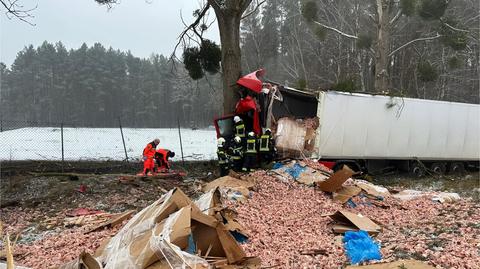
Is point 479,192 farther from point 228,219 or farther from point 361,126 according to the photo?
point 228,219

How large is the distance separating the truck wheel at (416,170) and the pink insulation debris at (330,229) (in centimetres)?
685

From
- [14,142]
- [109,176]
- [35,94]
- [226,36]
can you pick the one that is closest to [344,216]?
[109,176]

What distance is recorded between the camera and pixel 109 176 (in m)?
10.9

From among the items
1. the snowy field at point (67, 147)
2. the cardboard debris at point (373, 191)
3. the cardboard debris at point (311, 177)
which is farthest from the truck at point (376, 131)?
the snowy field at point (67, 147)

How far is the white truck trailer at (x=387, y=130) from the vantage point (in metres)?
12.5

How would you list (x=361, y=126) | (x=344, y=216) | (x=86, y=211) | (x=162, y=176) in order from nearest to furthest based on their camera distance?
(x=344, y=216), (x=86, y=211), (x=162, y=176), (x=361, y=126)

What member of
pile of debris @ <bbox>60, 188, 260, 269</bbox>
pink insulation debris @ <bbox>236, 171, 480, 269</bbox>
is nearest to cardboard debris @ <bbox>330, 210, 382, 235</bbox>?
pink insulation debris @ <bbox>236, 171, 480, 269</bbox>

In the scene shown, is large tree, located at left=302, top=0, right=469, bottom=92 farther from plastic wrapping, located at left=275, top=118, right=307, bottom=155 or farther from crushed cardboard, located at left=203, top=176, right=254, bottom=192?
crushed cardboard, located at left=203, top=176, right=254, bottom=192

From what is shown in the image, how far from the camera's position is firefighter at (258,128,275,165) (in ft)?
36.4

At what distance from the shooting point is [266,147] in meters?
11.1

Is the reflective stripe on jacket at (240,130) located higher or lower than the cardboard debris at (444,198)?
higher

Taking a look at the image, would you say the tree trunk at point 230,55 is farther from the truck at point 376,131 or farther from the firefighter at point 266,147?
the firefighter at point 266,147

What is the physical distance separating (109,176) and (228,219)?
6133 millimetres

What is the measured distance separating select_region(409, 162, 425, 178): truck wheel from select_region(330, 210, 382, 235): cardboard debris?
1011 cm
